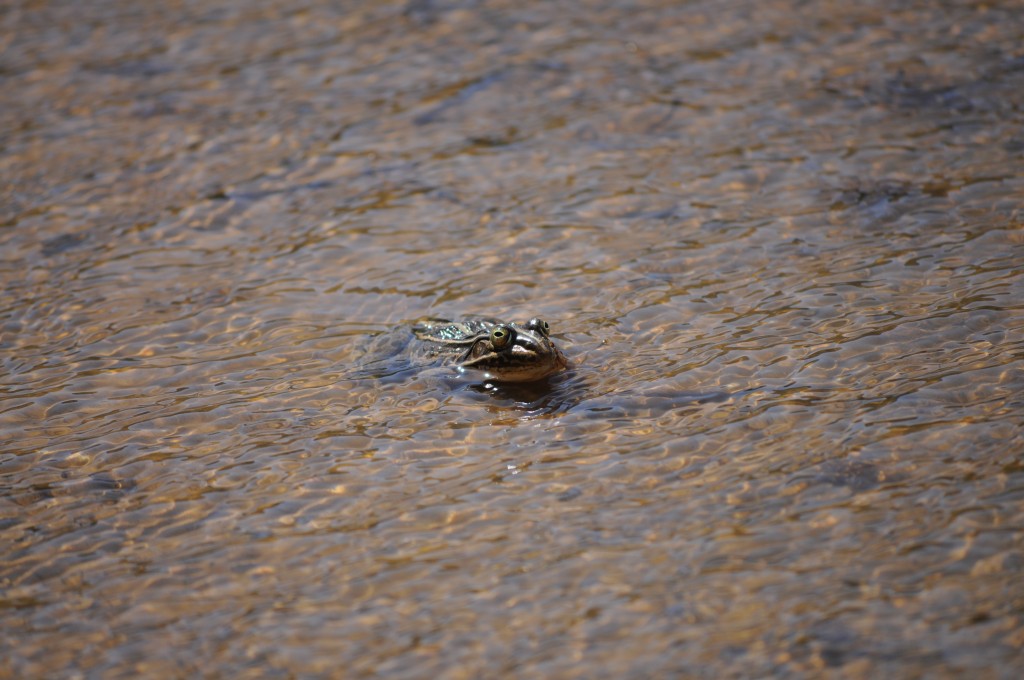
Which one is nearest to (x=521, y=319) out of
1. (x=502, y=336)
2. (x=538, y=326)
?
(x=538, y=326)

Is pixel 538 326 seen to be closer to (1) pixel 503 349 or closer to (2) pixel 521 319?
(1) pixel 503 349

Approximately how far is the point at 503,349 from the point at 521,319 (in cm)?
63

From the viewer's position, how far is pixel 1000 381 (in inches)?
174

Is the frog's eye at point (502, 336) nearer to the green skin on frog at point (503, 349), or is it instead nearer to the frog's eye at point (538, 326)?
the green skin on frog at point (503, 349)

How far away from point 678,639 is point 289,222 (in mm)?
4110

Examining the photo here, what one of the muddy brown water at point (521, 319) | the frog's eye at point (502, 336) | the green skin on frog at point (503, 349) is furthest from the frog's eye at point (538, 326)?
the muddy brown water at point (521, 319)

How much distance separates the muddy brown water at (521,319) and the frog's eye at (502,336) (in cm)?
24

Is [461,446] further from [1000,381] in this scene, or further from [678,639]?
[1000,381]

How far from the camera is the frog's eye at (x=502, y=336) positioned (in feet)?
15.7

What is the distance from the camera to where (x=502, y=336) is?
15.7 feet

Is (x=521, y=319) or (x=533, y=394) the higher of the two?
(x=521, y=319)

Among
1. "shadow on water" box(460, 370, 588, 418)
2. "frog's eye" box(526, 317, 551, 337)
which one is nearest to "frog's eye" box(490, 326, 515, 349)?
"frog's eye" box(526, 317, 551, 337)

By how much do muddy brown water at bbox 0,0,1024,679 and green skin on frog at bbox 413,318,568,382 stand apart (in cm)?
9

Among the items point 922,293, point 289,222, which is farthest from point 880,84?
point 289,222
